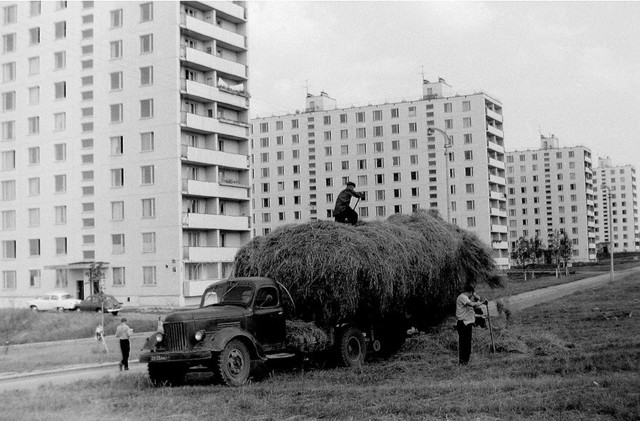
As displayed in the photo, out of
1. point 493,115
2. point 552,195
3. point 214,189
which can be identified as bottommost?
point 214,189

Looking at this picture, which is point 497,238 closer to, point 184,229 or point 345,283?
point 184,229

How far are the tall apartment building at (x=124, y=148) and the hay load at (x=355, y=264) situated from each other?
4233 cm

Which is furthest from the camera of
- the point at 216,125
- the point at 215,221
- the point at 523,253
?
the point at 523,253

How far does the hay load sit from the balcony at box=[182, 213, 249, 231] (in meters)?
43.7

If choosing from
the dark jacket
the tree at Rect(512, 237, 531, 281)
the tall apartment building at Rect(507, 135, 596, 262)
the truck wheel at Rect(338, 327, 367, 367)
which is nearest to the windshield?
the truck wheel at Rect(338, 327, 367, 367)

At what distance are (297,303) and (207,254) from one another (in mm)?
46563

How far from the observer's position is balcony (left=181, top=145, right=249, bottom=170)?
62.2 m

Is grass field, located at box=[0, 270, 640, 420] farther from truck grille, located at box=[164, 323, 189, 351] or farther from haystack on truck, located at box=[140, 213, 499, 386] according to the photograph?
truck grille, located at box=[164, 323, 189, 351]

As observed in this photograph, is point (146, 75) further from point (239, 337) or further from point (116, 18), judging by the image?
point (239, 337)

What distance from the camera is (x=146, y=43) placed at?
210 feet

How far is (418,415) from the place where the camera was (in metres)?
10.6

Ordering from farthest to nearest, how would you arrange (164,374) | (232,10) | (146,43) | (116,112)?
(232,10), (116,112), (146,43), (164,374)

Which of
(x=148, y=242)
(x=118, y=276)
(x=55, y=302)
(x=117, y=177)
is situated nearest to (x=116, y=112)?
(x=117, y=177)

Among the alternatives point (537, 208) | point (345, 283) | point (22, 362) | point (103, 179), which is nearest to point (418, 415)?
point (345, 283)
